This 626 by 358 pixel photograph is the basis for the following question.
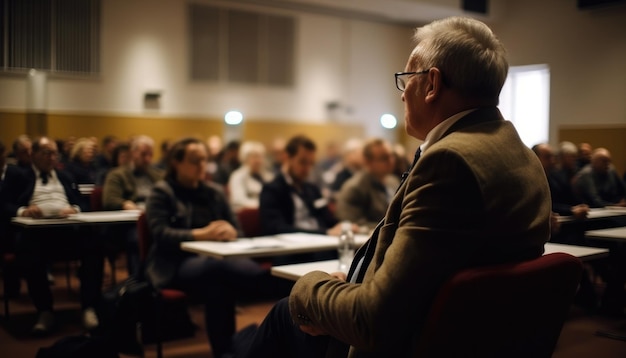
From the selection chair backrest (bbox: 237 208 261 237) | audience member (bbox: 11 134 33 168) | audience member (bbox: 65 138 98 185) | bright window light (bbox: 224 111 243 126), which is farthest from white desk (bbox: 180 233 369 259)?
bright window light (bbox: 224 111 243 126)

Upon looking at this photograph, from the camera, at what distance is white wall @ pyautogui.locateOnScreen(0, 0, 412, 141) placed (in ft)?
32.8

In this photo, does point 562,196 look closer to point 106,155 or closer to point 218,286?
point 218,286

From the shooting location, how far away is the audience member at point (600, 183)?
4.04 metres

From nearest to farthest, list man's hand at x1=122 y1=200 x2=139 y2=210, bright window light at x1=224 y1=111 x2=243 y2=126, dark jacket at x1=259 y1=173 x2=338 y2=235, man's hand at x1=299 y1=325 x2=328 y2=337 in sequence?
1. man's hand at x1=299 y1=325 x2=328 y2=337
2. dark jacket at x1=259 y1=173 x2=338 y2=235
3. man's hand at x1=122 y1=200 x2=139 y2=210
4. bright window light at x1=224 y1=111 x2=243 y2=126

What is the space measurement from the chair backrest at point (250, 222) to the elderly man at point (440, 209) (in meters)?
3.19

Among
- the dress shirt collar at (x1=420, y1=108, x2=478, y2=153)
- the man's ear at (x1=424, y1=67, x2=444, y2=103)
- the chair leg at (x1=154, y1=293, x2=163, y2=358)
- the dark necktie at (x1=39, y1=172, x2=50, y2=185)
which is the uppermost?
the man's ear at (x1=424, y1=67, x2=444, y2=103)

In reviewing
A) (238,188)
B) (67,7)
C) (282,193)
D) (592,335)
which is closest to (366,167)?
(282,193)

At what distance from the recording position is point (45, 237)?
15.8 ft

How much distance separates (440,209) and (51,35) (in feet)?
30.6

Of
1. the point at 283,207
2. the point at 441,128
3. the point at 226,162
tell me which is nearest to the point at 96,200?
the point at 283,207

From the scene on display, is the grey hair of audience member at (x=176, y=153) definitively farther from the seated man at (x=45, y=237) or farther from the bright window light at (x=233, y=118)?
the bright window light at (x=233, y=118)

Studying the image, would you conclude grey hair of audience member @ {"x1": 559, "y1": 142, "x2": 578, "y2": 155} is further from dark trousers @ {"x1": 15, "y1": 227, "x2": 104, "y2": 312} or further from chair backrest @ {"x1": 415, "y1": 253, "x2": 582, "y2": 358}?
dark trousers @ {"x1": 15, "y1": 227, "x2": 104, "y2": 312}

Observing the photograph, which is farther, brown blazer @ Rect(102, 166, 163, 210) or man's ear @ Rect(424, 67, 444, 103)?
brown blazer @ Rect(102, 166, 163, 210)

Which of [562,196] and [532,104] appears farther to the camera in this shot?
[532,104]
